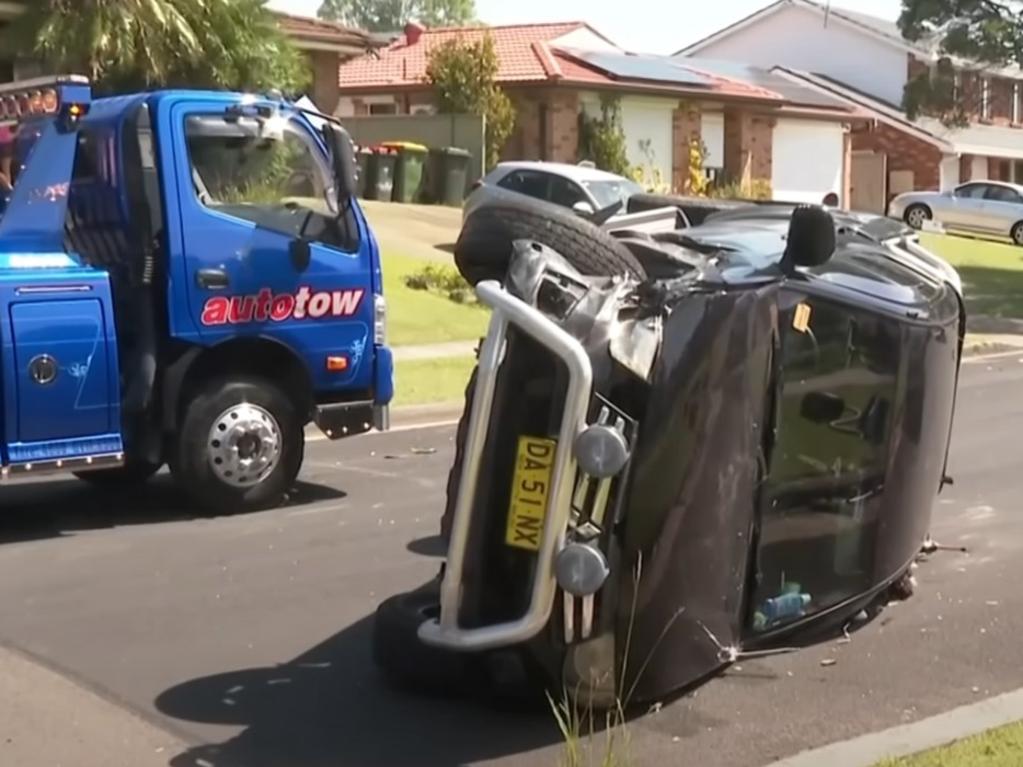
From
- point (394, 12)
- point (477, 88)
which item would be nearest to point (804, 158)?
point (477, 88)

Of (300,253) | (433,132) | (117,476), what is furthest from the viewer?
(433,132)

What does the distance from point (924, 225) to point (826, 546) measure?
1456 inches

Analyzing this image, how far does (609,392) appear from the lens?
19.1 ft

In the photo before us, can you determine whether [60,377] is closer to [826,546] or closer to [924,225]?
[826,546]

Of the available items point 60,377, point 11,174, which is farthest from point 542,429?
point 11,174

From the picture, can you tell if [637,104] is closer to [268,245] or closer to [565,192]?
[565,192]

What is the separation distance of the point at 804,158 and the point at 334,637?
137 ft

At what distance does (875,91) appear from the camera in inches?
2277

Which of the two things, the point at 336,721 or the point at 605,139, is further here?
the point at 605,139

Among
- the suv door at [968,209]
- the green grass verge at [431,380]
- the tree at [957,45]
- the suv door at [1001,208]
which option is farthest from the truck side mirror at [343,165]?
the suv door at [968,209]

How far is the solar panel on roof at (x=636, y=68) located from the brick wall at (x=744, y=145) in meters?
1.58

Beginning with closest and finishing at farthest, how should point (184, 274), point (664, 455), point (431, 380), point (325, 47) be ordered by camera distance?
point (664, 455), point (184, 274), point (431, 380), point (325, 47)

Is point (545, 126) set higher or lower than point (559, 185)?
higher

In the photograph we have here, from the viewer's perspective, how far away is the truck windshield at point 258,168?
10031mm
